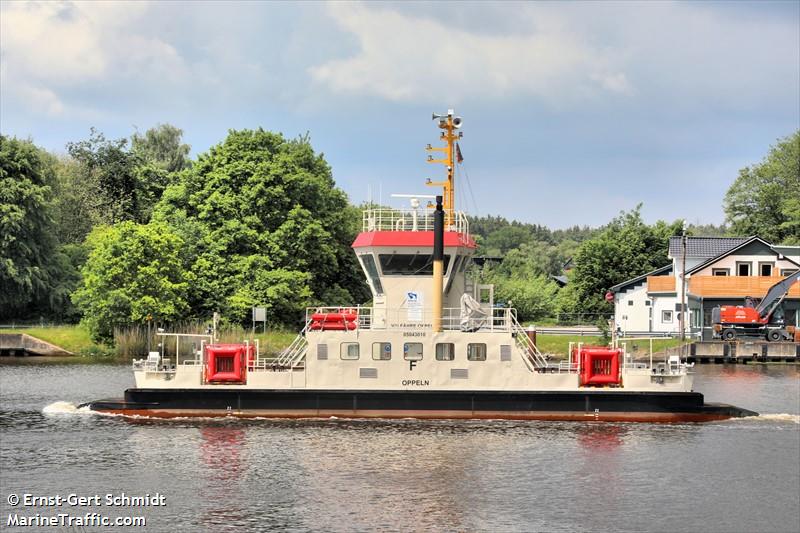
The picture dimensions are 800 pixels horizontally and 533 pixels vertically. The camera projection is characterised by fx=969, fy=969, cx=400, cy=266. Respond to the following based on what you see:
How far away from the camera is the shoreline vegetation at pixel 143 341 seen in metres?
63.1

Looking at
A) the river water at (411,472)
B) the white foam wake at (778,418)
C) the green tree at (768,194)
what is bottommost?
the river water at (411,472)

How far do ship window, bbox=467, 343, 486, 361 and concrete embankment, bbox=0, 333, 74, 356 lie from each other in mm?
37731

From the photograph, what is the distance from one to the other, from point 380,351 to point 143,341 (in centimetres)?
3102

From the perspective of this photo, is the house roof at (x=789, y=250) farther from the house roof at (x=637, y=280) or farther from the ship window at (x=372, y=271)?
the ship window at (x=372, y=271)

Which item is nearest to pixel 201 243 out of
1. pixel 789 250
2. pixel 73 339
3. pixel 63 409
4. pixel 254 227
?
pixel 254 227

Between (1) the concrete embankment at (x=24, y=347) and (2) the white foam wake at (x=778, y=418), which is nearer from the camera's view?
(2) the white foam wake at (x=778, y=418)

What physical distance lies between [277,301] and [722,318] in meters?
31.2

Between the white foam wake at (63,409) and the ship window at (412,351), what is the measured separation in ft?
42.1

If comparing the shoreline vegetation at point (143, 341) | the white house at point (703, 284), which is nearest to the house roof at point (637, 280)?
the white house at point (703, 284)

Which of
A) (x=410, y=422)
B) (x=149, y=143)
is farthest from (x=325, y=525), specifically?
(x=149, y=143)

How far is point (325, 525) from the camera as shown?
24.3 meters

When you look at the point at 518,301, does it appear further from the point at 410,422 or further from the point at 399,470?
the point at 399,470

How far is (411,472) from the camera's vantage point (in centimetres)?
2920

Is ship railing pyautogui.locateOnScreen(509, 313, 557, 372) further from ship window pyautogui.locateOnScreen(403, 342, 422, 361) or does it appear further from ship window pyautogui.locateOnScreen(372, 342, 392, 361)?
ship window pyautogui.locateOnScreen(372, 342, 392, 361)
